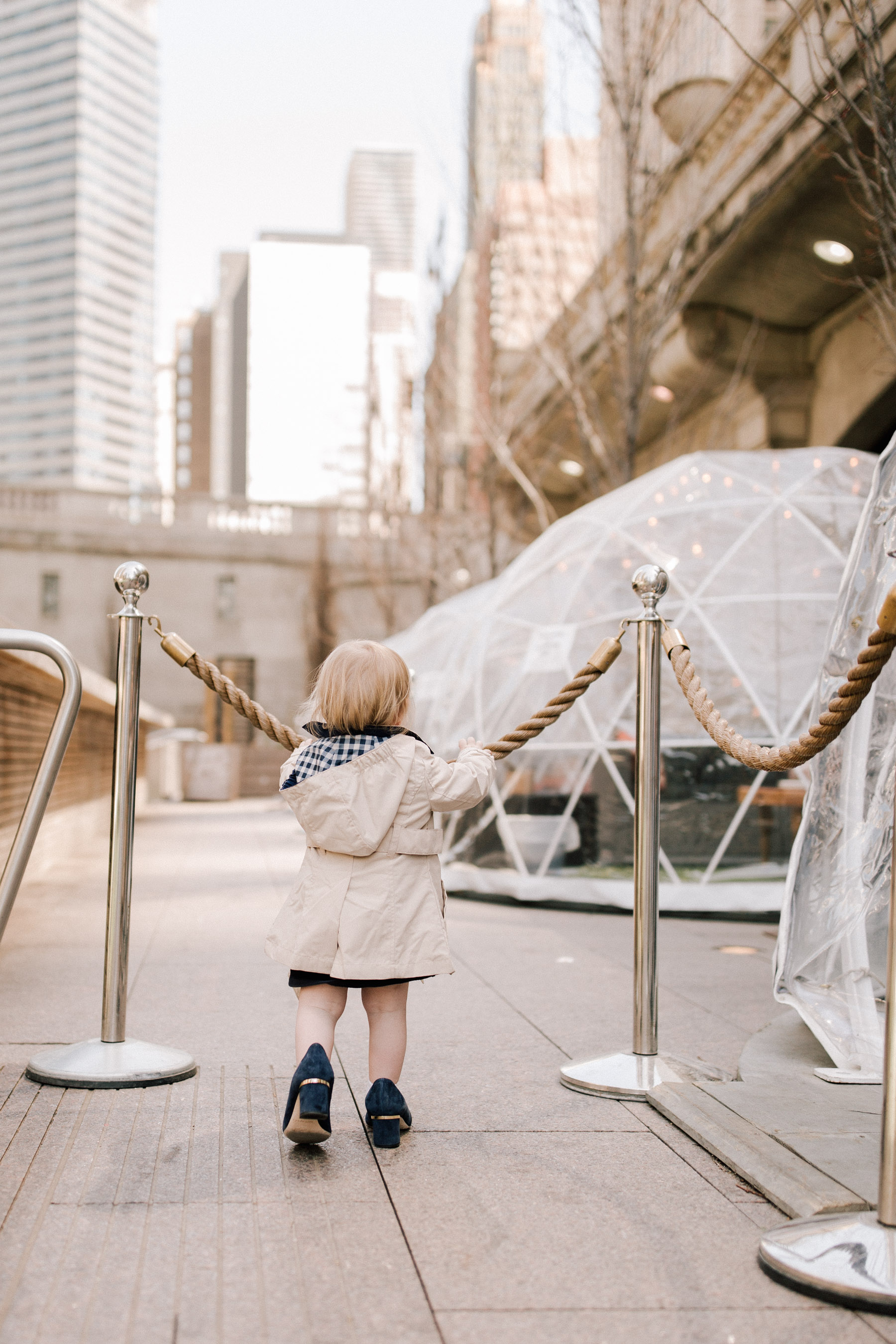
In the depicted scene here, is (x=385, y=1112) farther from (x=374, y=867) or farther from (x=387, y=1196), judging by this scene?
(x=374, y=867)

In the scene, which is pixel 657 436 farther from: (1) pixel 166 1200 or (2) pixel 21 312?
(2) pixel 21 312

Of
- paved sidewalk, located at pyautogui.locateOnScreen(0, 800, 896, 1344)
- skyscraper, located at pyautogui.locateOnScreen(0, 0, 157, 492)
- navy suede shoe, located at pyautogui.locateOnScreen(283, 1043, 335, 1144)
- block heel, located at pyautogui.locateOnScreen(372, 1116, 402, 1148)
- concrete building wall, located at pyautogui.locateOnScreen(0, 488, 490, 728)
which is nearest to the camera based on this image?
paved sidewalk, located at pyautogui.locateOnScreen(0, 800, 896, 1344)

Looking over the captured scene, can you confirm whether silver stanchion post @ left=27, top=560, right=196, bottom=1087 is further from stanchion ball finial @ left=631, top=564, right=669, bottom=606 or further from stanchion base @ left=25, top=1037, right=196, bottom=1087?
stanchion ball finial @ left=631, top=564, right=669, bottom=606

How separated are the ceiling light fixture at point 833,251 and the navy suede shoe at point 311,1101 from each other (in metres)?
10.7

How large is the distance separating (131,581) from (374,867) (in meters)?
1.46

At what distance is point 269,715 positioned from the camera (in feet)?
15.0

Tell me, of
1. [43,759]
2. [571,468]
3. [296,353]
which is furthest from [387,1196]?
[296,353]

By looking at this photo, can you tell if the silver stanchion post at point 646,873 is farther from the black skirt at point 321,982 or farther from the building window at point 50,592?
the building window at point 50,592

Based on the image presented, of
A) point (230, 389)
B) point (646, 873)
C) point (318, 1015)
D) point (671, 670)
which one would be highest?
point (230, 389)

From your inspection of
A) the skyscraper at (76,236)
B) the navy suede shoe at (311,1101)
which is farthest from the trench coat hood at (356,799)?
the skyscraper at (76,236)

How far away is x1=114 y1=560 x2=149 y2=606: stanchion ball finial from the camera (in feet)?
14.7

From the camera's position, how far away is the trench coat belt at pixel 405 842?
372cm

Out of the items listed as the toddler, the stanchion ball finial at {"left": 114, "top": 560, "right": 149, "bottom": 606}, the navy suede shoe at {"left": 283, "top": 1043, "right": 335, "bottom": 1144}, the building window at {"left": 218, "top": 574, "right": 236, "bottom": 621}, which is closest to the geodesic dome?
the stanchion ball finial at {"left": 114, "top": 560, "right": 149, "bottom": 606}

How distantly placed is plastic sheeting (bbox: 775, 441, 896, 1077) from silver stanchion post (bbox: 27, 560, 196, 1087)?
228cm
